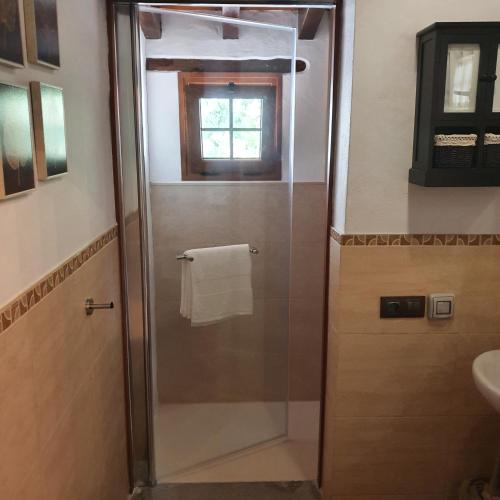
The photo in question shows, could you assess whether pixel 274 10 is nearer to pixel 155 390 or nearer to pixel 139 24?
pixel 139 24

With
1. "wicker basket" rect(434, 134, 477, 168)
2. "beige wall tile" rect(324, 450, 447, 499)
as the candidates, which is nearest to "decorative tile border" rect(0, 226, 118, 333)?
"wicker basket" rect(434, 134, 477, 168)

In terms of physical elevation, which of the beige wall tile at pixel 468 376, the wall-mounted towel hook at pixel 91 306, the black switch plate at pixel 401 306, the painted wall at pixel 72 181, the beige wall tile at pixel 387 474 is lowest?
the beige wall tile at pixel 387 474

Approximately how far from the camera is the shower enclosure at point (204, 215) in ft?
6.82

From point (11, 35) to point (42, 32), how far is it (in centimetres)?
20

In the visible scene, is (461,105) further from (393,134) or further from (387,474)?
(387,474)

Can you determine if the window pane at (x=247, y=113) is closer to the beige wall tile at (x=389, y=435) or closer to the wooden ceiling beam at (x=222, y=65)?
the wooden ceiling beam at (x=222, y=65)

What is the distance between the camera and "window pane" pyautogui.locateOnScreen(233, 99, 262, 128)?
228 cm

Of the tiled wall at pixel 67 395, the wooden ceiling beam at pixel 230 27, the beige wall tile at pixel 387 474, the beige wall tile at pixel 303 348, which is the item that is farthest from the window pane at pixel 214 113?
the beige wall tile at pixel 387 474

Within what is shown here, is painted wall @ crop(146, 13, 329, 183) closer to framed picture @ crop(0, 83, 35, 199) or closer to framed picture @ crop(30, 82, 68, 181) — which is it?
framed picture @ crop(30, 82, 68, 181)

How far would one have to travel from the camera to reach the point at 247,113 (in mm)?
2289

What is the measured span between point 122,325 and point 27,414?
93cm

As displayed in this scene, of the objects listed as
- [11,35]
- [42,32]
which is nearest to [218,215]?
[42,32]

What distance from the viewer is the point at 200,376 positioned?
2561mm

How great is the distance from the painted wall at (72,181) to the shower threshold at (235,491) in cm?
119
